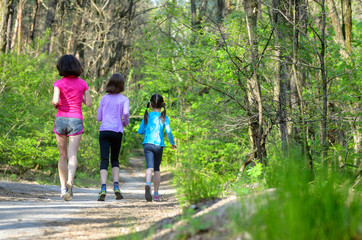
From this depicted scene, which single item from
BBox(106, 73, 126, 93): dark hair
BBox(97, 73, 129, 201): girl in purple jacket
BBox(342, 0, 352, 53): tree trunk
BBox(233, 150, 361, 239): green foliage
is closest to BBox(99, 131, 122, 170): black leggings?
BBox(97, 73, 129, 201): girl in purple jacket

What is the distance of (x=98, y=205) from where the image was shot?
682cm

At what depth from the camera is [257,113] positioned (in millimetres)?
8281

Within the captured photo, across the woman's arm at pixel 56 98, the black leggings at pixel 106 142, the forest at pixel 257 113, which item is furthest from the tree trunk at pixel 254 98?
the woman's arm at pixel 56 98

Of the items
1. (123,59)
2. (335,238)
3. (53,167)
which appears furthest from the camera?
(123,59)

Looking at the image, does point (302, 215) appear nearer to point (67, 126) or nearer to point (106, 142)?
point (67, 126)

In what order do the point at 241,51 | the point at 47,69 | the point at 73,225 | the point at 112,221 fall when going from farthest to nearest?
1. the point at 47,69
2. the point at 241,51
3. the point at 112,221
4. the point at 73,225

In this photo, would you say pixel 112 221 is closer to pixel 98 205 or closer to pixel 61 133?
pixel 98 205

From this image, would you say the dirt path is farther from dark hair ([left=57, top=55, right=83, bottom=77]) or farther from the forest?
dark hair ([left=57, top=55, right=83, bottom=77])

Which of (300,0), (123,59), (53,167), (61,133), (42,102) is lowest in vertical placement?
(53,167)

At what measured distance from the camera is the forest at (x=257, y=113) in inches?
125

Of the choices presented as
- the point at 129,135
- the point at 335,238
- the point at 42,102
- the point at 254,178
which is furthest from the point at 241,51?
the point at 129,135

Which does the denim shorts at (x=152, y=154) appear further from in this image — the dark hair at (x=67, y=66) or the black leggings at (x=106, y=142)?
the dark hair at (x=67, y=66)

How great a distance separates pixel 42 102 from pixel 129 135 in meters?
12.9

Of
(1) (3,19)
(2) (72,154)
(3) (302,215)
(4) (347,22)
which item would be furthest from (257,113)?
(1) (3,19)
